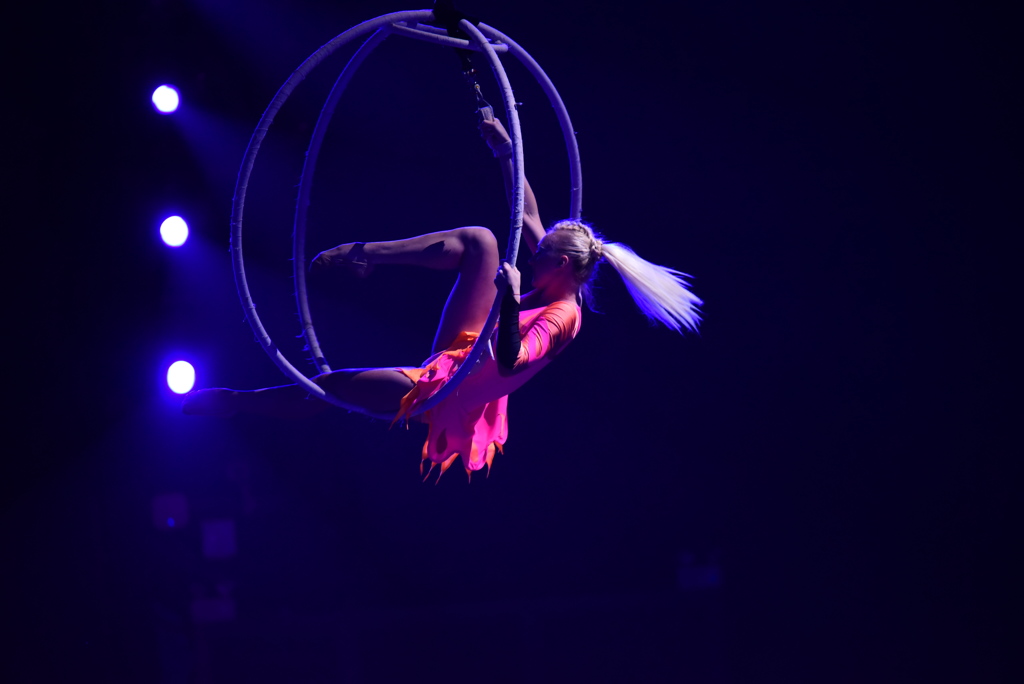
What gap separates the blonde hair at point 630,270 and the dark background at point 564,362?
1183mm

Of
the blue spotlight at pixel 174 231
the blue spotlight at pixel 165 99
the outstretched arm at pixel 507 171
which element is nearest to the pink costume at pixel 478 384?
the outstretched arm at pixel 507 171

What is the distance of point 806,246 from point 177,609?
3999 mm

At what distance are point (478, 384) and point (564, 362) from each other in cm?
203

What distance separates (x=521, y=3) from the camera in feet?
15.0

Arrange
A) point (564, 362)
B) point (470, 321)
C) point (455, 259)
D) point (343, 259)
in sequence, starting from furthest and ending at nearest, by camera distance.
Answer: point (564, 362), point (470, 321), point (455, 259), point (343, 259)

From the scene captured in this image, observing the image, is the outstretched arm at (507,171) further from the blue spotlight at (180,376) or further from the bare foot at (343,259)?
the blue spotlight at (180,376)

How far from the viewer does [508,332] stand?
7.91 feet

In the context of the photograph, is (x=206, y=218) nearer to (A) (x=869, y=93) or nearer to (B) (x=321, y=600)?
(B) (x=321, y=600)

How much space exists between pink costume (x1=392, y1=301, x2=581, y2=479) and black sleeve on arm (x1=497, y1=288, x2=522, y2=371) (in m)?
0.05

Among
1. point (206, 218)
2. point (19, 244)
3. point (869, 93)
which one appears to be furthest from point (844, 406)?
point (19, 244)

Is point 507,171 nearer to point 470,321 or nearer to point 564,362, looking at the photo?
point 470,321

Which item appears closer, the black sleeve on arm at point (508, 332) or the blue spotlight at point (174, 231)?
the black sleeve on arm at point (508, 332)

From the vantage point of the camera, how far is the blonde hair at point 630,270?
286 centimetres

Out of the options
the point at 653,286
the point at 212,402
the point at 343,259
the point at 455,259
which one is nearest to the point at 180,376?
the point at 212,402
